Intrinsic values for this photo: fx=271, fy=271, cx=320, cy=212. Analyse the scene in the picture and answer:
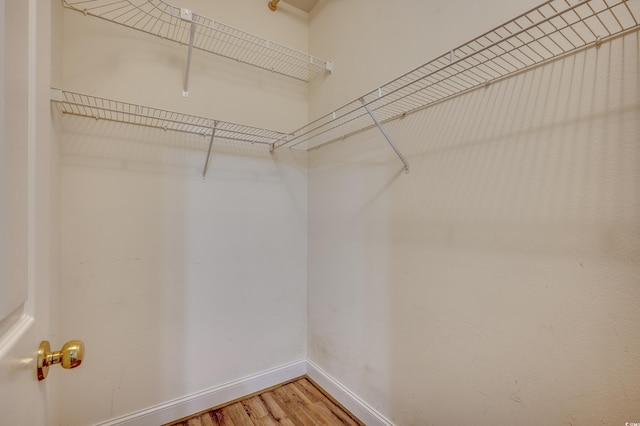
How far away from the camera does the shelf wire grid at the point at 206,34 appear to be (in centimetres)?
131

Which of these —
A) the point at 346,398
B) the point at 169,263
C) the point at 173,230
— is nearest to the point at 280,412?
the point at 346,398

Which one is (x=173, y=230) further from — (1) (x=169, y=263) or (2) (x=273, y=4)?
(2) (x=273, y=4)

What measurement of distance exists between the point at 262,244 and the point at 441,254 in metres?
1.12

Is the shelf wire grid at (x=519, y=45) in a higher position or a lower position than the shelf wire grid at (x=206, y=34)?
lower

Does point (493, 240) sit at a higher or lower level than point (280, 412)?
higher

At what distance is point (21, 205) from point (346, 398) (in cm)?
174

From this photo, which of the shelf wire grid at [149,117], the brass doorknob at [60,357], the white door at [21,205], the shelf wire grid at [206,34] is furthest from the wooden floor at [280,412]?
the shelf wire grid at [206,34]

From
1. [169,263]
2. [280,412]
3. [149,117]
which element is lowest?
[280,412]

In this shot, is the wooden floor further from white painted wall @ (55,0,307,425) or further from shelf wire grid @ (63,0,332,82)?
shelf wire grid @ (63,0,332,82)

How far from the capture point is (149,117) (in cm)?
129

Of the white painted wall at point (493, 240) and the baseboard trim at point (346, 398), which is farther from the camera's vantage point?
the baseboard trim at point (346, 398)

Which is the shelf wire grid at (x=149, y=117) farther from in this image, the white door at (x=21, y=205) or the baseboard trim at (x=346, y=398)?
the baseboard trim at (x=346, y=398)

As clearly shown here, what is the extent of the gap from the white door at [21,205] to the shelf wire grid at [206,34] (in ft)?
2.67

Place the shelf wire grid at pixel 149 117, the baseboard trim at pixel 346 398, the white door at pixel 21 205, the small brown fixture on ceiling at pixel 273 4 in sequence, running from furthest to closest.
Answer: the small brown fixture on ceiling at pixel 273 4, the baseboard trim at pixel 346 398, the shelf wire grid at pixel 149 117, the white door at pixel 21 205
